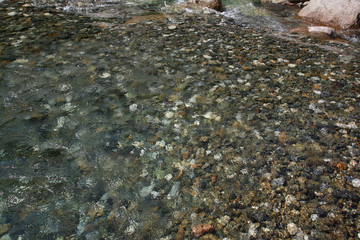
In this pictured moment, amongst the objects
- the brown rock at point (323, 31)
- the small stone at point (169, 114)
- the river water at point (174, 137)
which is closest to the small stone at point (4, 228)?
the river water at point (174, 137)

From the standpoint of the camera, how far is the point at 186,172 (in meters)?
3.79

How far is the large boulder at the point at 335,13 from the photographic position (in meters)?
10.2

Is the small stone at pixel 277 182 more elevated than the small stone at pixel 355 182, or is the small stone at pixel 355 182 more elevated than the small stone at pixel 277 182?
the small stone at pixel 355 182

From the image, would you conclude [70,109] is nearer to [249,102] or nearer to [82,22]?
[249,102]

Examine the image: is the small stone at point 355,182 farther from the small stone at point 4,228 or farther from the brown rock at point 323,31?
the brown rock at point 323,31

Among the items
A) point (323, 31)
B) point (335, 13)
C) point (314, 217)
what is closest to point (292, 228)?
point (314, 217)

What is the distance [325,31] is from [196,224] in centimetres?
808

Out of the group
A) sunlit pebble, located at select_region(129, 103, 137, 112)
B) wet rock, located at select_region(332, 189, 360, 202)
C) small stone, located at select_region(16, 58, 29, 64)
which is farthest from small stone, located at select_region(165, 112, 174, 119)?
small stone, located at select_region(16, 58, 29, 64)

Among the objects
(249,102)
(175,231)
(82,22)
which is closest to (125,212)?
(175,231)

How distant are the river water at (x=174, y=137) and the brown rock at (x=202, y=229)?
0.17ft

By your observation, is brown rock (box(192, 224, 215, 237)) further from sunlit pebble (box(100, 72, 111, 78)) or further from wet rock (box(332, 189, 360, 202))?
sunlit pebble (box(100, 72, 111, 78))

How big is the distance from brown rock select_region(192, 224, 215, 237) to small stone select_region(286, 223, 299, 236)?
0.83 metres

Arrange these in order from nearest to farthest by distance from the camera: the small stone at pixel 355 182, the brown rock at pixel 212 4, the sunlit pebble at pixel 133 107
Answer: the small stone at pixel 355 182 → the sunlit pebble at pixel 133 107 → the brown rock at pixel 212 4

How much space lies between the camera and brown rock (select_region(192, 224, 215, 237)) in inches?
121
